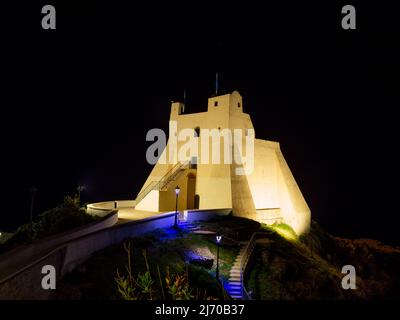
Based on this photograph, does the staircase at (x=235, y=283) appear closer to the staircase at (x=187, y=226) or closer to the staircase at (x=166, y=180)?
the staircase at (x=187, y=226)

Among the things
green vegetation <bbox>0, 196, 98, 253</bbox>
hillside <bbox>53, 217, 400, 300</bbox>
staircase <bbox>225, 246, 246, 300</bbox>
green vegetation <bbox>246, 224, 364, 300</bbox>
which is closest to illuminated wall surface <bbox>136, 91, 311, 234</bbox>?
hillside <bbox>53, 217, 400, 300</bbox>

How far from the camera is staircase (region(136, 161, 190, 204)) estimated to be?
22.7m

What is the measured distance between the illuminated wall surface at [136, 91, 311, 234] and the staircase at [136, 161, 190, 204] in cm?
14

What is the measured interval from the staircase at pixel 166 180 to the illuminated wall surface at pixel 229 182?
0.14 meters

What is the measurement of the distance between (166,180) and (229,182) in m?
4.30

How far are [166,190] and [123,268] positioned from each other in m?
10.2

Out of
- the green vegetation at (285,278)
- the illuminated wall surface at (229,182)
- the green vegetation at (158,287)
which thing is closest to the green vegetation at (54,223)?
the green vegetation at (158,287)

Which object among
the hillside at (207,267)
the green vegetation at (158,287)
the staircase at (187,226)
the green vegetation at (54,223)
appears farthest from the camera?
the staircase at (187,226)

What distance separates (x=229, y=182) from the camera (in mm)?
22156

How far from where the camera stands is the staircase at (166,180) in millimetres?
22700

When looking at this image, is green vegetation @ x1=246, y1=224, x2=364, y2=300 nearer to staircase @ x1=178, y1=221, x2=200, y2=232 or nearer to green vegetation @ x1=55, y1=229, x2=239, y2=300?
green vegetation @ x1=55, y1=229, x2=239, y2=300

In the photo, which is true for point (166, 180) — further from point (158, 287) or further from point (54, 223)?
point (158, 287)
